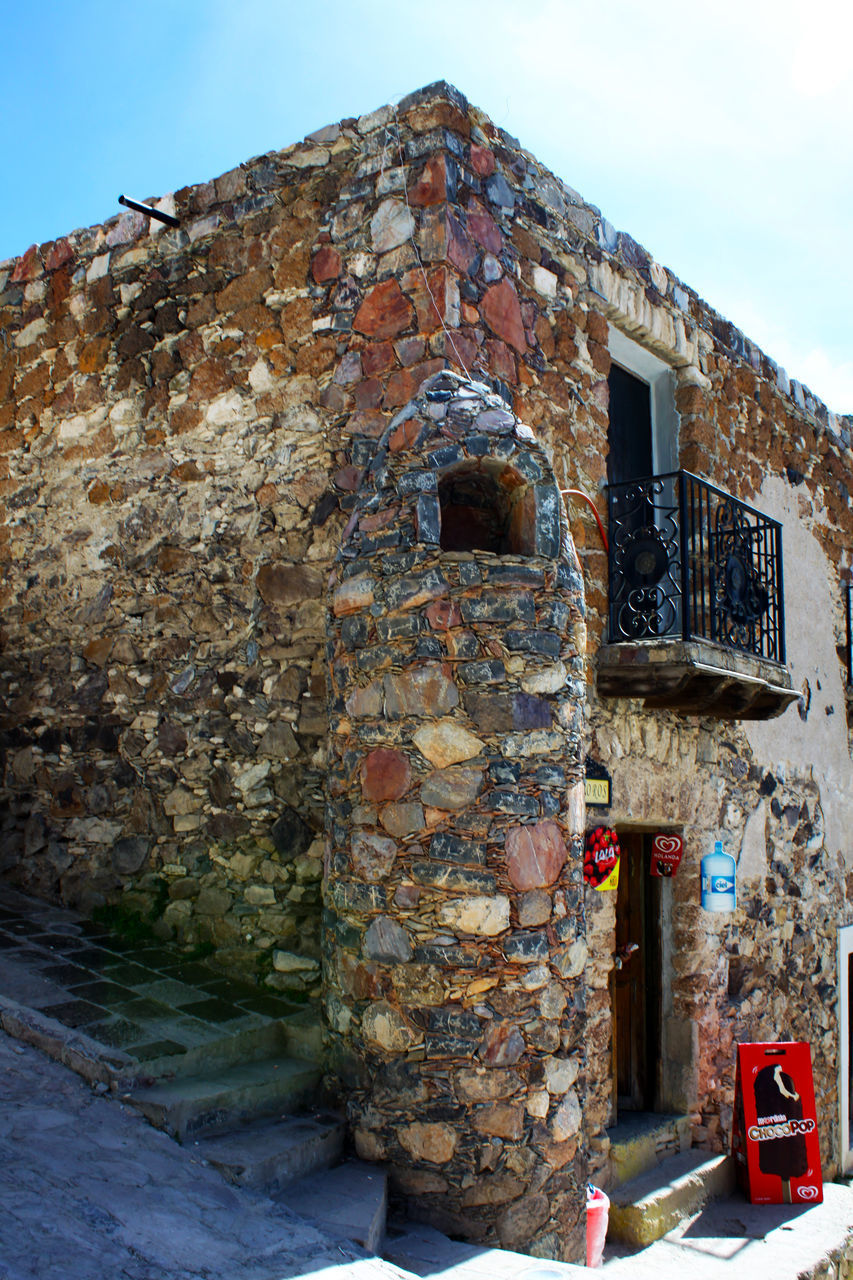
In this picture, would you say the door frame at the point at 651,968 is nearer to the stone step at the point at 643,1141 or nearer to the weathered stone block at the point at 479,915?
the stone step at the point at 643,1141

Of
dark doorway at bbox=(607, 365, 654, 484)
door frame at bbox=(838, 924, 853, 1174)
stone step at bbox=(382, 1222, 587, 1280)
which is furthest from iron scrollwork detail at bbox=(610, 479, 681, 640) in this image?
door frame at bbox=(838, 924, 853, 1174)

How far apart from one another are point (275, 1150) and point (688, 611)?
3.32 metres

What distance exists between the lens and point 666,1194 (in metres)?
4.87

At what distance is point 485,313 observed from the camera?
4.59 meters

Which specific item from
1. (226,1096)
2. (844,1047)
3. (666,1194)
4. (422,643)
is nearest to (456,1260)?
(226,1096)

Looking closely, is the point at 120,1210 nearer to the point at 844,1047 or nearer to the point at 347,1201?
the point at 347,1201

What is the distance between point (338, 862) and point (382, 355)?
7.54ft

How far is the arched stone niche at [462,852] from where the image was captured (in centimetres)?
340

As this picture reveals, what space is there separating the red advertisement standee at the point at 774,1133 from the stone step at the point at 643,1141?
0.34m

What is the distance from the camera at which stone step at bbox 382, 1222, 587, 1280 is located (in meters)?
2.96

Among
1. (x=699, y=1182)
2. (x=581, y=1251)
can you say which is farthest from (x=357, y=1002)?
(x=699, y=1182)

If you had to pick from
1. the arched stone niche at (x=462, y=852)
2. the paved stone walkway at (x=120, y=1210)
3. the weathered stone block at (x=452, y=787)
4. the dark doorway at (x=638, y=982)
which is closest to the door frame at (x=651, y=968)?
the dark doorway at (x=638, y=982)

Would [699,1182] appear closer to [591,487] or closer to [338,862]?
[338,862]

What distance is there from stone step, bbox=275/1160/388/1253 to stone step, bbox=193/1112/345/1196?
0.15 ft
